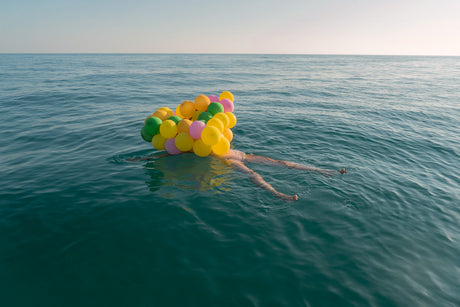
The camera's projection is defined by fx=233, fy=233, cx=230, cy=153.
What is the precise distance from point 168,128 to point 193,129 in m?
1.01

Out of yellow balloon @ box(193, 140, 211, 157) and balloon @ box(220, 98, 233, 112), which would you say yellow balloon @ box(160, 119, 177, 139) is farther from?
balloon @ box(220, 98, 233, 112)

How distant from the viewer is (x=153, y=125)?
8.98 meters

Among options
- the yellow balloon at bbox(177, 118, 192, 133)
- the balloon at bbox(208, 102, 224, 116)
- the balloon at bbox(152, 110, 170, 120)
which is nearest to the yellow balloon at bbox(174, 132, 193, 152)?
the yellow balloon at bbox(177, 118, 192, 133)

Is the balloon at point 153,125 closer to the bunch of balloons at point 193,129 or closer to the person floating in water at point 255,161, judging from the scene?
the bunch of balloons at point 193,129

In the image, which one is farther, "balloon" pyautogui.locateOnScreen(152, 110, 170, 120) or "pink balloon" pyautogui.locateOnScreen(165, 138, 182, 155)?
"balloon" pyautogui.locateOnScreen(152, 110, 170, 120)

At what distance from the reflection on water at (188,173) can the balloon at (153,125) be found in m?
1.22

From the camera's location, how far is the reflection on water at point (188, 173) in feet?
25.6

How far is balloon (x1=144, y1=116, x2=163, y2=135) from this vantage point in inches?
353

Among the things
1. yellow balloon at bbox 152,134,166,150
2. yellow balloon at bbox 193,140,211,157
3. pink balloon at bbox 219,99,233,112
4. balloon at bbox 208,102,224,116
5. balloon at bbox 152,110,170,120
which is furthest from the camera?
pink balloon at bbox 219,99,233,112

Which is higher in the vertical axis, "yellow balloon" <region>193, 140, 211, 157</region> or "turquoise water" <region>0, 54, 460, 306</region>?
"yellow balloon" <region>193, 140, 211, 157</region>

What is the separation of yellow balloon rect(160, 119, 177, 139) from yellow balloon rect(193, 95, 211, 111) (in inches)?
64.3

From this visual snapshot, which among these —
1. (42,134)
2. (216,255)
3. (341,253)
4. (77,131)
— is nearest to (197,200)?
(216,255)

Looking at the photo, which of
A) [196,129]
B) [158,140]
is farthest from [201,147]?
[158,140]

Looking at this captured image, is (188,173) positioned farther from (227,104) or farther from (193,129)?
(227,104)
